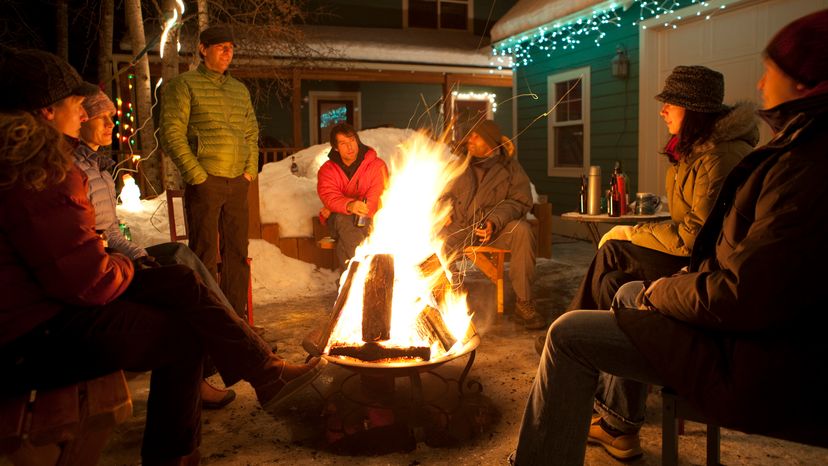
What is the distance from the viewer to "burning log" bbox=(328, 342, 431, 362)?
Answer: 3152mm

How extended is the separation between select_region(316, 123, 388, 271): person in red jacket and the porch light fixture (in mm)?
4578

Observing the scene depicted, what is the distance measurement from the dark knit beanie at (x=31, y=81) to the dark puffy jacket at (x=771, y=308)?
2542mm

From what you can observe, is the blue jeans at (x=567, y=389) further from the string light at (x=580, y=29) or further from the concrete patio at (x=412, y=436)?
the string light at (x=580, y=29)

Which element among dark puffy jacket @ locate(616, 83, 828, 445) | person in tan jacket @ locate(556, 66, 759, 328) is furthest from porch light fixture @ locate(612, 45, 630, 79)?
dark puffy jacket @ locate(616, 83, 828, 445)

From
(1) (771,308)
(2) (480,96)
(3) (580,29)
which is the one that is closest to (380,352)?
(1) (771,308)

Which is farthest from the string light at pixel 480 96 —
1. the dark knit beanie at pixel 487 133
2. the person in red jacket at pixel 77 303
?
the person in red jacket at pixel 77 303

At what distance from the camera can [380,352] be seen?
10.4 ft

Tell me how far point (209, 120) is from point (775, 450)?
421cm

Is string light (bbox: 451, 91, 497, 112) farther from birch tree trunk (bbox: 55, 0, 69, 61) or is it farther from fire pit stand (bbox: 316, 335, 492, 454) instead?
fire pit stand (bbox: 316, 335, 492, 454)

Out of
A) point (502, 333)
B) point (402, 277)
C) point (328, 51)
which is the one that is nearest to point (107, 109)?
point (402, 277)

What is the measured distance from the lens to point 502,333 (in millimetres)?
4984

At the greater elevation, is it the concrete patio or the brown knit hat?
the brown knit hat

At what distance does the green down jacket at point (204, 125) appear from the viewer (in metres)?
4.53

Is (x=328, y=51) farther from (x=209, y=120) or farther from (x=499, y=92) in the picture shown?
(x=209, y=120)
